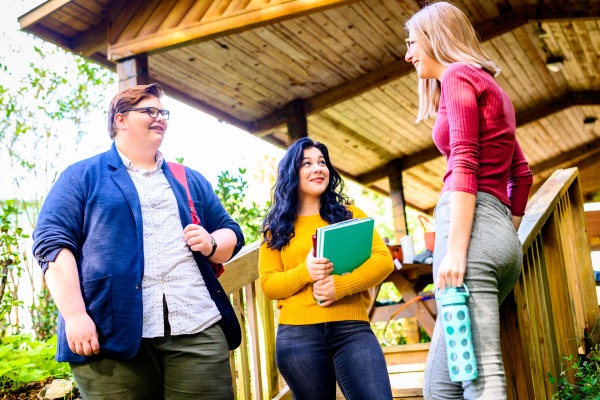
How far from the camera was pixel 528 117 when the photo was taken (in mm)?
11531

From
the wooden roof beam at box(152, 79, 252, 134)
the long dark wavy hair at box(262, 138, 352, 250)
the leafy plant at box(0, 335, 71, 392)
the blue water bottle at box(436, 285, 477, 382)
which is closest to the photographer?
the blue water bottle at box(436, 285, 477, 382)

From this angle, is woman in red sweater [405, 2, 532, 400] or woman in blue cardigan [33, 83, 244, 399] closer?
woman in red sweater [405, 2, 532, 400]

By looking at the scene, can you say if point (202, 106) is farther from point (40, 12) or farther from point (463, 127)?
point (463, 127)

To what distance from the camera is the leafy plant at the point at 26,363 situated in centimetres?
403

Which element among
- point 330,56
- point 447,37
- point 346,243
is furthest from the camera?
point 330,56

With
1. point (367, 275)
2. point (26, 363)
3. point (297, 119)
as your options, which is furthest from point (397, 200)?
point (367, 275)

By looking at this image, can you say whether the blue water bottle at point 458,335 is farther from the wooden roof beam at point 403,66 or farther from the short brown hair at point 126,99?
the wooden roof beam at point 403,66

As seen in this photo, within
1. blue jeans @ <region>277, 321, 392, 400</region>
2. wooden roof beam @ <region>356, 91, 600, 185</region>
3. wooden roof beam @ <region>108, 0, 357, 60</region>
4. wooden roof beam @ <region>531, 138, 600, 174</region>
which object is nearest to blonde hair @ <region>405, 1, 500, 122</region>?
blue jeans @ <region>277, 321, 392, 400</region>

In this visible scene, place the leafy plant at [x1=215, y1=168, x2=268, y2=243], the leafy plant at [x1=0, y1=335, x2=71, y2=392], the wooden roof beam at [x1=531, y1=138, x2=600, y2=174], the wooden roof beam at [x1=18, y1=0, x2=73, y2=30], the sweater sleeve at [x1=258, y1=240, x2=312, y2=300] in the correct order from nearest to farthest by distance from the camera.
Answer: the sweater sleeve at [x1=258, y1=240, x2=312, y2=300], the leafy plant at [x1=0, y1=335, x2=71, y2=392], the wooden roof beam at [x1=18, y1=0, x2=73, y2=30], the leafy plant at [x1=215, y1=168, x2=268, y2=243], the wooden roof beam at [x1=531, y1=138, x2=600, y2=174]

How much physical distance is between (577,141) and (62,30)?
37.7 ft

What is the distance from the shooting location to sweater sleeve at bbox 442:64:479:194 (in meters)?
1.92

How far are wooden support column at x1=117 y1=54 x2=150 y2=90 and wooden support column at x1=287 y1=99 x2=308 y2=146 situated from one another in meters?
3.18

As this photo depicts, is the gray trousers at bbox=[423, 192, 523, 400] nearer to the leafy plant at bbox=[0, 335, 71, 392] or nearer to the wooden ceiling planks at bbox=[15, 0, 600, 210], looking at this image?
the leafy plant at bbox=[0, 335, 71, 392]

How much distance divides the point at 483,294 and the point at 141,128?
49.4 inches
